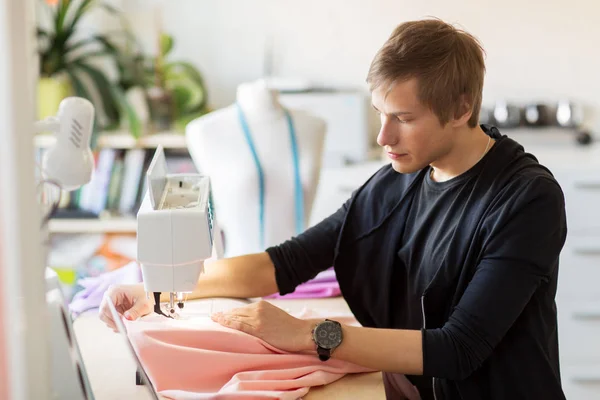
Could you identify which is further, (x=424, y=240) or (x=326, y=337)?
(x=424, y=240)

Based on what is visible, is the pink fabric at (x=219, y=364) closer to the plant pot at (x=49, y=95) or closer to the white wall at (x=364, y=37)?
the plant pot at (x=49, y=95)

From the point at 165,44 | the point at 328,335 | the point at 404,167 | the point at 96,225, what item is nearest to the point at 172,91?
the point at 165,44

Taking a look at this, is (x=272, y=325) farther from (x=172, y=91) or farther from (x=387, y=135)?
(x=172, y=91)

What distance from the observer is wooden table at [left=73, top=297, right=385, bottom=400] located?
1.44m

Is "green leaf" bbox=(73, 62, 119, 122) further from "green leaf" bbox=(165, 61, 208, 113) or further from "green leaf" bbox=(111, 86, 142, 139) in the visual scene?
"green leaf" bbox=(165, 61, 208, 113)

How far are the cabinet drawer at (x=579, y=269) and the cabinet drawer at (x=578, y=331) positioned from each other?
4 cm

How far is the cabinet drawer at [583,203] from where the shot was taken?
11.0ft

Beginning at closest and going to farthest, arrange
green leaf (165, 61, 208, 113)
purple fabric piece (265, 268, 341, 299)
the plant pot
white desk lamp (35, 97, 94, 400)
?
white desk lamp (35, 97, 94, 400) < purple fabric piece (265, 268, 341, 299) < the plant pot < green leaf (165, 61, 208, 113)

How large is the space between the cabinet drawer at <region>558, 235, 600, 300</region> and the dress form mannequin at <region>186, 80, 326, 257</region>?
1.41 metres

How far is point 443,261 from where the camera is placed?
5.37 feet

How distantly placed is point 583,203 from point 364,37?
129 centimetres

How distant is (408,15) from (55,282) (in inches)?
117

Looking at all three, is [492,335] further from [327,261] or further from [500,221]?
[327,261]

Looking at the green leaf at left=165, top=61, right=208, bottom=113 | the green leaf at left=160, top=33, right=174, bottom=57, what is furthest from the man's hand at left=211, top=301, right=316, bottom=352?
the green leaf at left=160, top=33, right=174, bottom=57
